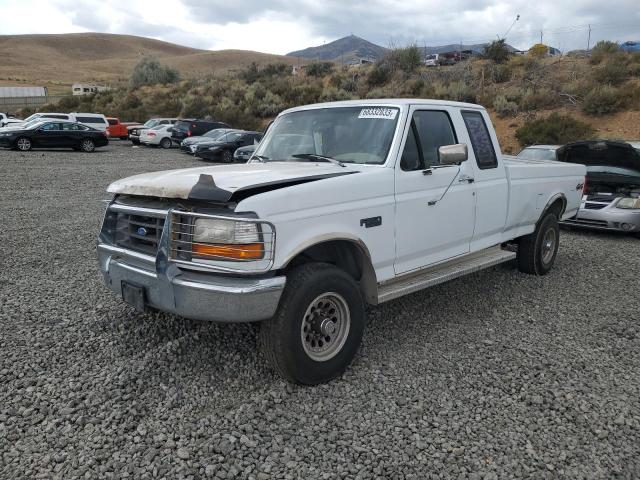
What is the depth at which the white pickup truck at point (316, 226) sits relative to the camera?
3287 millimetres

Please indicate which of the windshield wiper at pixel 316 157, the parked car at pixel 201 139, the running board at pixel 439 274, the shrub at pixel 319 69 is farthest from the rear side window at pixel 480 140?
the shrub at pixel 319 69

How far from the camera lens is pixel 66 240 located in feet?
26.1

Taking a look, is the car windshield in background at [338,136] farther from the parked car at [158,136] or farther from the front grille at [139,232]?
the parked car at [158,136]

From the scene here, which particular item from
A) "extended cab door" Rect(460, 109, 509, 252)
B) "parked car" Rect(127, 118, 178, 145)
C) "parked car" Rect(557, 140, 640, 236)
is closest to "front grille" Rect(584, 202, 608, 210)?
"parked car" Rect(557, 140, 640, 236)

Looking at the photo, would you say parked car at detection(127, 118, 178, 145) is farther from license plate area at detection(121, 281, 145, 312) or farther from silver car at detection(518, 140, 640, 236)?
license plate area at detection(121, 281, 145, 312)

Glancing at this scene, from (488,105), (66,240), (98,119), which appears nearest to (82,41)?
(98,119)

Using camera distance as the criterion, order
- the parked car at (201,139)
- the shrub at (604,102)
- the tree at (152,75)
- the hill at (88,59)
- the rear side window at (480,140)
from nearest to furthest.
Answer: the rear side window at (480,140) < the shrub at (604,102) < the parked car at (201,139) < the tree at (152,75) < the hill at (88,59)

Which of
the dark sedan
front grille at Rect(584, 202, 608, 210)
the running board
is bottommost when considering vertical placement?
front grille at Rect(584, 202, 608, 210)

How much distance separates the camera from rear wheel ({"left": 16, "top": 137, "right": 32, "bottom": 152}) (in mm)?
22953

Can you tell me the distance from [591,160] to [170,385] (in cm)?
896

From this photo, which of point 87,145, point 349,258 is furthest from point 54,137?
point 349,258

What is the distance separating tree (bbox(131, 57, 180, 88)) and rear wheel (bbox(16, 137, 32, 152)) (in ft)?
118

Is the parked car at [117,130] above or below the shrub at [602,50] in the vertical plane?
below

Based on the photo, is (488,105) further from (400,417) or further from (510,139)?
(400,417)
